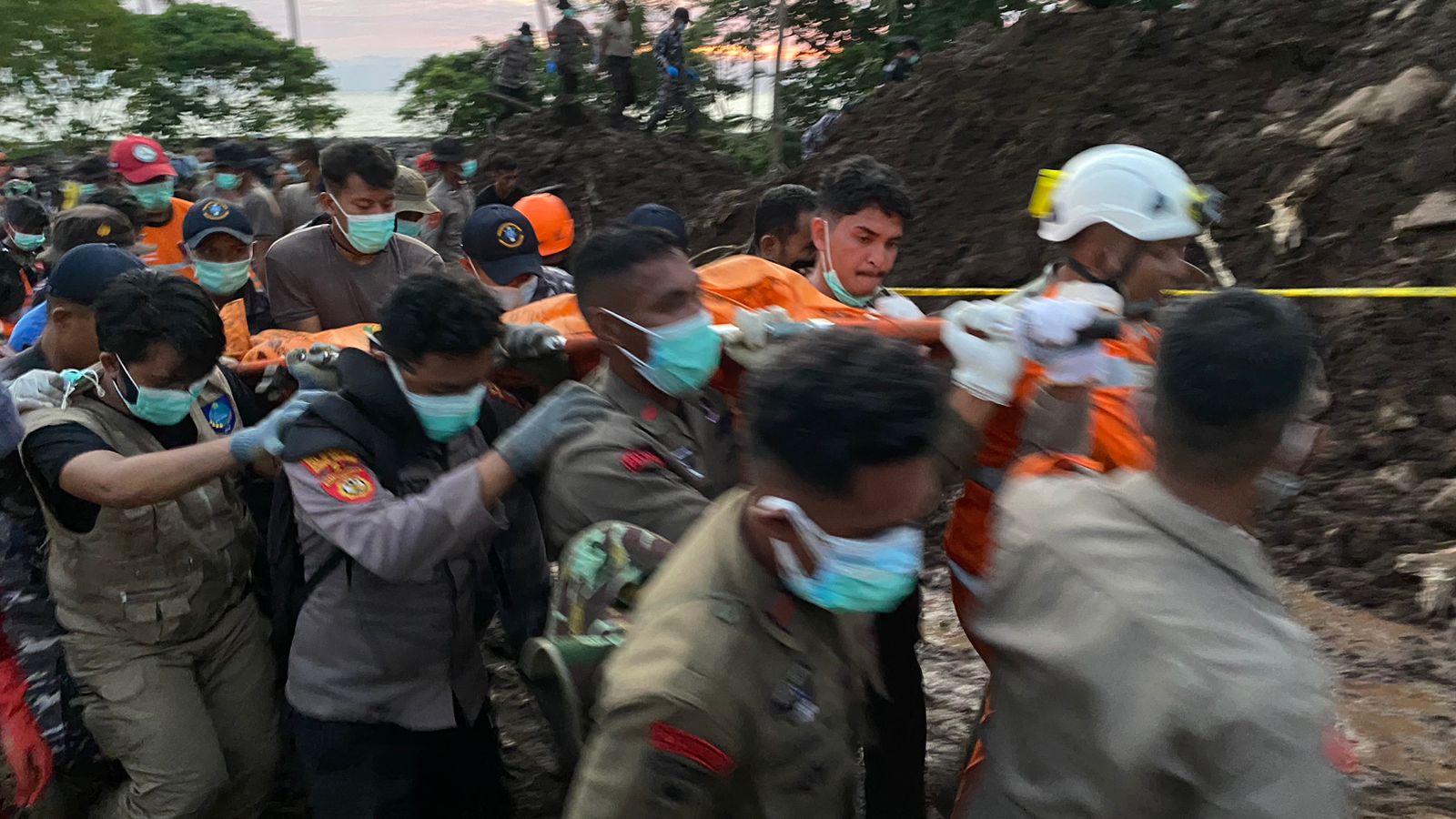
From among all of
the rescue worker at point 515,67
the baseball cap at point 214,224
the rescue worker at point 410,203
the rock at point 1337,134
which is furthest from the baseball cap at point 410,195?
the rescue worker at point 515,67

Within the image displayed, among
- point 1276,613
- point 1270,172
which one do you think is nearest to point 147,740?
point 1276,613

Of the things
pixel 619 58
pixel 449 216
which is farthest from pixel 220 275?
pixel 619 58

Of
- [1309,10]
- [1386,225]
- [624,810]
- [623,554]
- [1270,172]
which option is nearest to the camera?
[624,810]

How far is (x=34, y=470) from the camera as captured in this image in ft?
9.05

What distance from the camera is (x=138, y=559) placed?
2924mm

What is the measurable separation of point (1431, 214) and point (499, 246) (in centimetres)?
592

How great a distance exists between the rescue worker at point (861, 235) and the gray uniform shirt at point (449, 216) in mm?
5817

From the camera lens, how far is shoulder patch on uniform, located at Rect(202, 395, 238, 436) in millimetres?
3217

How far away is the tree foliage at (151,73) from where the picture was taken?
61.1 feet

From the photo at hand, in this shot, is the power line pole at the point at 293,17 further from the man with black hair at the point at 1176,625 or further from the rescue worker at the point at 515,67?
the man with black hair at the point at 1176,625

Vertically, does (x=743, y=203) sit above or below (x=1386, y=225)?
below

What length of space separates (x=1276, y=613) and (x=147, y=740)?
2.74 metres

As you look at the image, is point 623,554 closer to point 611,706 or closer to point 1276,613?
point 611,706

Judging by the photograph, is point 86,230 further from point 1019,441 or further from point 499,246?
point 1019,441
